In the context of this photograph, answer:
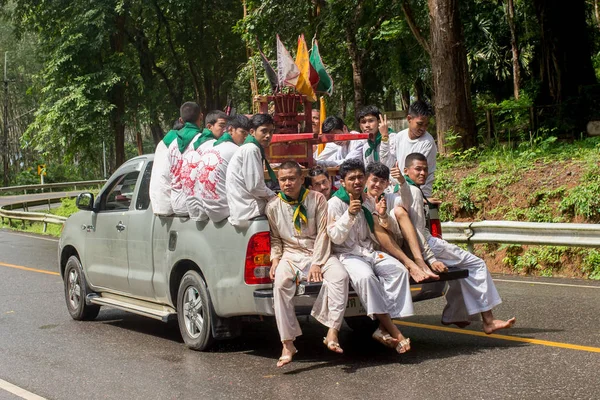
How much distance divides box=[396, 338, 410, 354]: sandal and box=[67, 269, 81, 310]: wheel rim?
14.2 ft

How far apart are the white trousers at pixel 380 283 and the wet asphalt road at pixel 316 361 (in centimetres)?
42

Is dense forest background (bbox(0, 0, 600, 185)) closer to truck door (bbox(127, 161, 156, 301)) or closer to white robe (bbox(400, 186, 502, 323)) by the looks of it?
truck door (bbox(127, 161, 156, 301))

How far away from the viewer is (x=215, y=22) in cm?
4288

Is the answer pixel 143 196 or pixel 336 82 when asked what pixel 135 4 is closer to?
pixel 336 82

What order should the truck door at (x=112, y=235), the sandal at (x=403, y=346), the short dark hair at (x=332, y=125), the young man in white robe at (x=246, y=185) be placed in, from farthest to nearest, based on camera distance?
the short dark hair at (x=332, y=125)
the truck door at (x=112, y=235)
the young man in white robe at (x=246, y=185)
the sandal at (x=403, y=346)

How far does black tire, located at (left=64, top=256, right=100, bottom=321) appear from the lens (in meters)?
10.0

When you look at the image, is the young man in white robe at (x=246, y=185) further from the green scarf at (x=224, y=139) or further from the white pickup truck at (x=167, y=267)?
the green scarf at (x=224, y=139)

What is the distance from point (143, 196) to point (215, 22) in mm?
34832

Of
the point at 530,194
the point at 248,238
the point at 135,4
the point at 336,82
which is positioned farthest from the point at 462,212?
the point at 135,4

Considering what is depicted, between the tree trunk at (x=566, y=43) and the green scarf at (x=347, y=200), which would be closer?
the green scarf at (x=347, y=200)

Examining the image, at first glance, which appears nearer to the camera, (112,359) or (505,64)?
(112,359)

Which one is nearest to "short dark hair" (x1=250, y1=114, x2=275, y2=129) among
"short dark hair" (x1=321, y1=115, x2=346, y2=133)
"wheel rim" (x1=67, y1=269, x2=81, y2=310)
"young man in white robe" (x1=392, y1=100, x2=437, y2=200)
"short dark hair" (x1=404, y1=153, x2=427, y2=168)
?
"short dark hair" (x1=404, y1=153, x2=427, y2=168)

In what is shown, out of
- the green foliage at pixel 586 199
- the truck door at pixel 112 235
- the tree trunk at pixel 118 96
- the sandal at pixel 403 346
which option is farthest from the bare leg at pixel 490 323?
the tree trunk at pixel 118 96

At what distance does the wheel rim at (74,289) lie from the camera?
10.2 m
